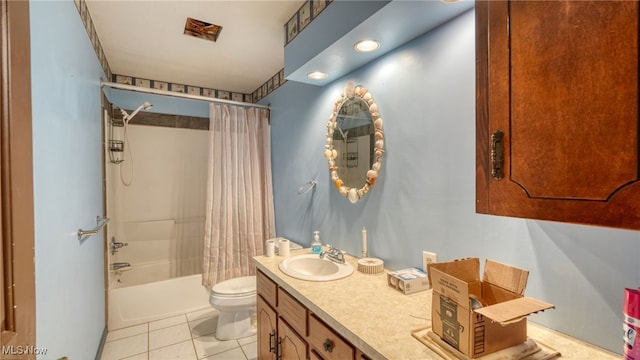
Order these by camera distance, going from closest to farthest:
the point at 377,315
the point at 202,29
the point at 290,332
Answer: the point at 377,315 → the point at 290,332 → the point at 202,29

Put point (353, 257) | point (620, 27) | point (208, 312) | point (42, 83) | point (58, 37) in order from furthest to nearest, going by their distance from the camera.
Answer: point (208, 312) < point (353, 257) < point (58, 37) < point (42, 83) < point (620, 27)

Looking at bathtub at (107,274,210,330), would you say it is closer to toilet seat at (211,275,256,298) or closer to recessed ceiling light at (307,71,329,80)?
toilet seat at (211,275,256,298)

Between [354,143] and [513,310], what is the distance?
4.17ft

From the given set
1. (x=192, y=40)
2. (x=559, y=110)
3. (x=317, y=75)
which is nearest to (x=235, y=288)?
(x=317, y=75)

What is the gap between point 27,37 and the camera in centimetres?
64

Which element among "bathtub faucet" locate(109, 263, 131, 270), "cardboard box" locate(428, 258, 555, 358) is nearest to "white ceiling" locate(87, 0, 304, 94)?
"cardboard box" locate(428, 258, 555, 358)

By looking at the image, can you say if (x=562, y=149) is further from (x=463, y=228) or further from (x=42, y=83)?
(x=42, y=83)

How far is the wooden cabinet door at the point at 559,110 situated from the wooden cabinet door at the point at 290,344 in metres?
1.03

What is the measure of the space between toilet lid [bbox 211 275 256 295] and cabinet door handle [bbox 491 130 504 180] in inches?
83.3

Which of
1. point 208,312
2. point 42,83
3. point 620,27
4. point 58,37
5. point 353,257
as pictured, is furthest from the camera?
point 208,312

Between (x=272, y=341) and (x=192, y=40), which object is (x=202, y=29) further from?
(x=272, y=341)

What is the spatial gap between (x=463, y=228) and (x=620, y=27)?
84 cm

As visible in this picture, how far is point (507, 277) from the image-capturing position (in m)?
0.91

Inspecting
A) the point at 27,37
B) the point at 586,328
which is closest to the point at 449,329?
the point at 586,328
